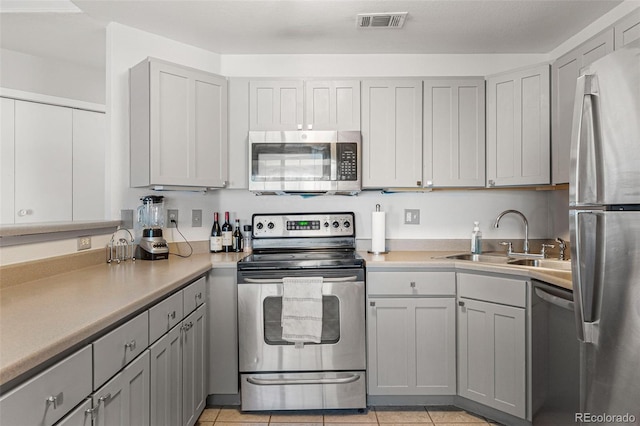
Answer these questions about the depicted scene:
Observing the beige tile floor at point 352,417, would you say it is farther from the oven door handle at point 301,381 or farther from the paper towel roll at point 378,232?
the paper towel roll at point 378,232

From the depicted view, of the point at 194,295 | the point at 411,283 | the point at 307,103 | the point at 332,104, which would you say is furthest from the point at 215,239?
the point at 411,283

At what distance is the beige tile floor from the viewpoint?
220 cm

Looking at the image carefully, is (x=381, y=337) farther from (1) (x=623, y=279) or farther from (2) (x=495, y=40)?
(2) (x=495, y=40)

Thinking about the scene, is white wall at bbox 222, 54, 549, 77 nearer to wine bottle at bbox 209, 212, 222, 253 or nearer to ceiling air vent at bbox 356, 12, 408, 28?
ceiling air vent at bbox 356, 12, 408, 28

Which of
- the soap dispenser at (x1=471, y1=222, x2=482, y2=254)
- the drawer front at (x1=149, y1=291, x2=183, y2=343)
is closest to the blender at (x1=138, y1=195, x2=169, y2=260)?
the drawer front at (x1=149, y1=291, x2=183, y2=343)

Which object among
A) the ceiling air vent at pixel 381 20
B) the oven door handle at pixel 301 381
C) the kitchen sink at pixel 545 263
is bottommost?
the oven door handle at pixel 301 381

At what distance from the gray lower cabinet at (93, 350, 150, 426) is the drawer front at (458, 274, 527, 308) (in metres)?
1.75

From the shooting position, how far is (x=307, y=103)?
2.67m

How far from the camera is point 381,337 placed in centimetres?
233

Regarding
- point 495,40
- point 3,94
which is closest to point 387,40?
point 495,40

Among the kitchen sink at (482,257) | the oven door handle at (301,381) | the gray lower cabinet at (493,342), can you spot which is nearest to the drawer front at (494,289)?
the gray lower cabinet at (493,342)

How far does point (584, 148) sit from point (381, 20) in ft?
4.93

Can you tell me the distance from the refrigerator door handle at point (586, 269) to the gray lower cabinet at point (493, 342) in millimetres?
676

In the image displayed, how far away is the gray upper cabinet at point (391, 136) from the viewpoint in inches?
105
